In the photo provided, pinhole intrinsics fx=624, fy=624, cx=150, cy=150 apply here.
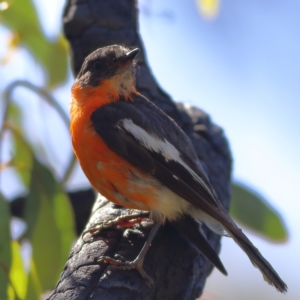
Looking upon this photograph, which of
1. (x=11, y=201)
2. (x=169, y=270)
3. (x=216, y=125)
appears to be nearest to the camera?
(x=169, y=270)

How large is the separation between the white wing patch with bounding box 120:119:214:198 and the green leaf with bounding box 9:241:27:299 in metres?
0.78

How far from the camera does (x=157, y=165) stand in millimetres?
2953

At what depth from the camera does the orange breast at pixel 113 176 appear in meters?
2.89

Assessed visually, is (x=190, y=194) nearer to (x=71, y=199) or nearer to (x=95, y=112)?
(x=95, y=112)

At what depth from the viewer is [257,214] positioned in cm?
359

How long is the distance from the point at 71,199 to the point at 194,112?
920 mm

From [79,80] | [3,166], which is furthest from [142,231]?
[79,80]

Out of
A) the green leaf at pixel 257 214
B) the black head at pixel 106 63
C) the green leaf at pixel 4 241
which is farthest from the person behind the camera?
the green leaf at pixel 257 214

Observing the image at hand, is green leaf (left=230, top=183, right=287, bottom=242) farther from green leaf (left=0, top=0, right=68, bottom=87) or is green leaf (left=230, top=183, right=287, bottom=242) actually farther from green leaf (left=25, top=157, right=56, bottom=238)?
green leaf (left=0, top=0, right=68, bottom=87)

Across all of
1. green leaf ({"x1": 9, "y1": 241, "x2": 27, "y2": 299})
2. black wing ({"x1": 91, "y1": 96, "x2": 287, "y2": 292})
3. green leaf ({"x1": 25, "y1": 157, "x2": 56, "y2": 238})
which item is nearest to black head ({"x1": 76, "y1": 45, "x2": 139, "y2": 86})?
black wing ({"x1": 91, "y1": 96, "x2": 287, "y2": 292})

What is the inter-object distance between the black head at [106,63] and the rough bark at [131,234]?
334 millimetres

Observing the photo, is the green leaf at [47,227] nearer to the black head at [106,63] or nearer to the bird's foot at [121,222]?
the bird's foot at [121,222]

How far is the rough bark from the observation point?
2.51 meters

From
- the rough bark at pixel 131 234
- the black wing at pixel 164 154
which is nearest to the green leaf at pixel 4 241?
the rough bark at pixel 131 234
